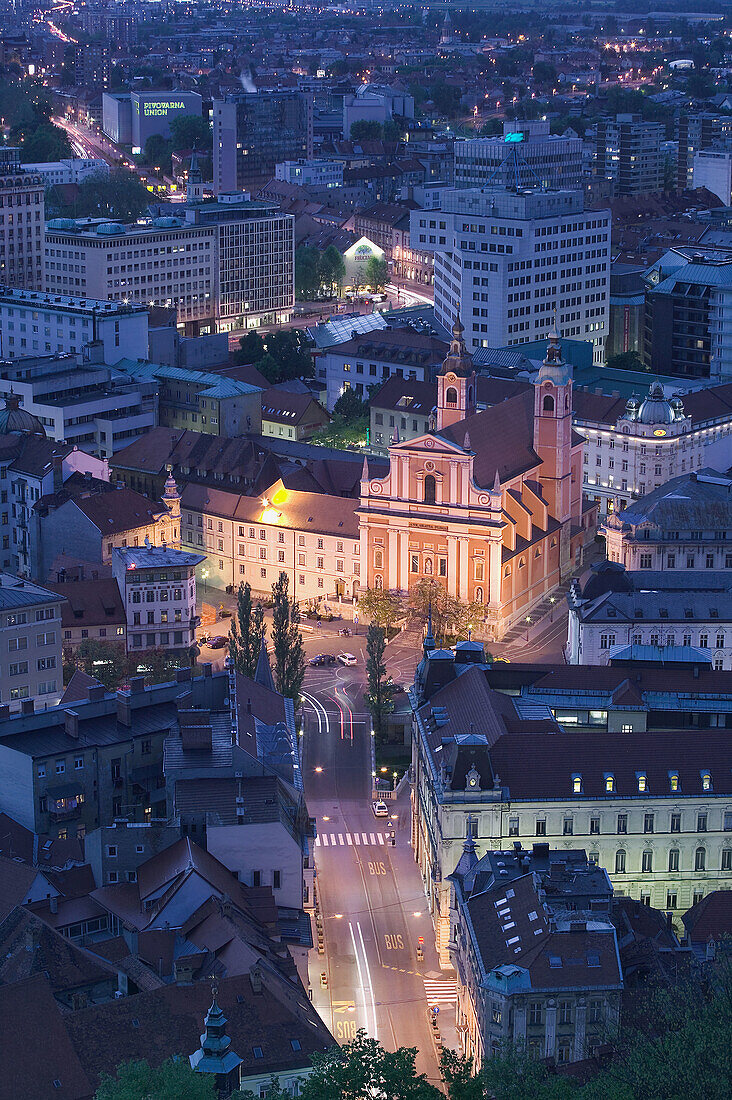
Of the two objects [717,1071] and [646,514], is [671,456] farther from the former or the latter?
[717,1071]

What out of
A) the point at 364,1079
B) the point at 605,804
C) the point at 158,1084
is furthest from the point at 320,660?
the point at 158,1084

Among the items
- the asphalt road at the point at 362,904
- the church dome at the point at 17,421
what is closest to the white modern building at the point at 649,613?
the asphalt road at the point at 362,904

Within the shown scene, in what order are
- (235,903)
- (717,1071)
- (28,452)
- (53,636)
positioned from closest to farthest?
(717,1071), (235,903), (53,636), (28,452)

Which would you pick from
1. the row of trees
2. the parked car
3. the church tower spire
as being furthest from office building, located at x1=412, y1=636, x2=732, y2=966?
the church tower spire

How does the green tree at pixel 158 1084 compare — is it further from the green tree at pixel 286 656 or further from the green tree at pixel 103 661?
the green tree at pixel 103 661

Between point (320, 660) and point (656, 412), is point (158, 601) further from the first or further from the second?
point (656, 412)

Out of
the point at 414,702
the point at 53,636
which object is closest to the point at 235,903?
the point at 414,702

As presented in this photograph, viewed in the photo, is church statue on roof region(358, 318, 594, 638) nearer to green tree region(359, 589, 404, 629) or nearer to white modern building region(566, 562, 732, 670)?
green tree region(359, 589, 404, 629)
